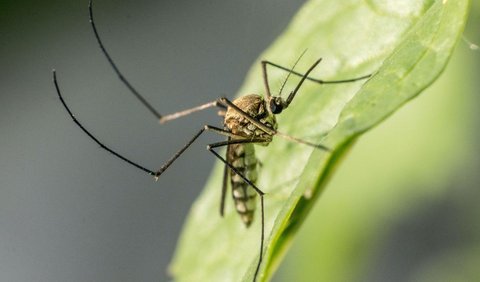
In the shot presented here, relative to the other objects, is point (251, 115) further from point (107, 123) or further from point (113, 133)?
point (107, 123)

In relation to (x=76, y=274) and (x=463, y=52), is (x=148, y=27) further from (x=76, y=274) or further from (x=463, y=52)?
(x=463, y=52)

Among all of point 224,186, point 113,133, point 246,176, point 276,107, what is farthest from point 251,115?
point 113,133

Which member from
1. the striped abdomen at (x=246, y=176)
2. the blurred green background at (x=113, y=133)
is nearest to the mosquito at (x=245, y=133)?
Result: the striped abdomen at (x=246, y=176)

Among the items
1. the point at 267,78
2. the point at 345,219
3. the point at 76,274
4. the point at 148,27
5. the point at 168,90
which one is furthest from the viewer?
the point at 148,27

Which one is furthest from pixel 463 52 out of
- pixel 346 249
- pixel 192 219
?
pixel 192 219

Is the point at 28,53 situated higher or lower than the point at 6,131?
higher

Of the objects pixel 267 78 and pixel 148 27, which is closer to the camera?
pixel 267 78
